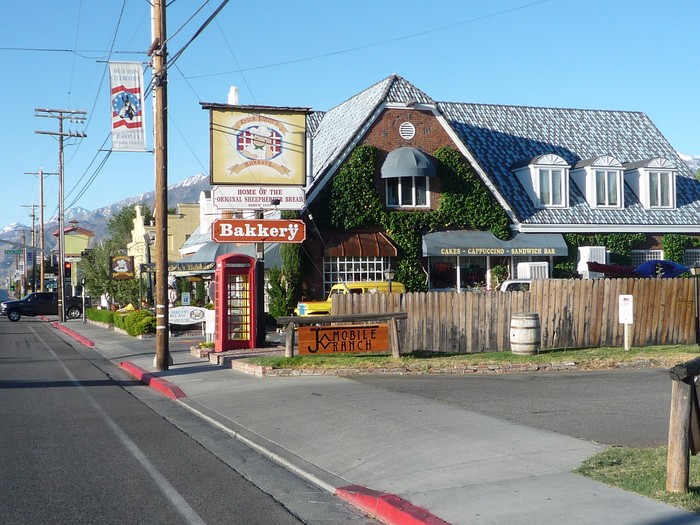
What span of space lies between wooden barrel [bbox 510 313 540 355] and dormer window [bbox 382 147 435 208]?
42.3 ft

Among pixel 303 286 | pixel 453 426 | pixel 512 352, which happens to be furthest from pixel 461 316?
pixel 303 286

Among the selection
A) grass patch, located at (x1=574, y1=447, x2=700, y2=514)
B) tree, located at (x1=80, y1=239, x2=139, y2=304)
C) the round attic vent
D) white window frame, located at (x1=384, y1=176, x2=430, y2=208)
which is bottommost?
grass patch, located at (x1=574, y1=447, x2=700, y2=514)

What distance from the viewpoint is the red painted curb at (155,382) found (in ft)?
52.9

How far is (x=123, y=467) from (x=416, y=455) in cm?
332

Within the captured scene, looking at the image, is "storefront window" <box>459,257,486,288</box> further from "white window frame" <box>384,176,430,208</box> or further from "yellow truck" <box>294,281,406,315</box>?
"yellow truck" <box>294,281,406,315</box>

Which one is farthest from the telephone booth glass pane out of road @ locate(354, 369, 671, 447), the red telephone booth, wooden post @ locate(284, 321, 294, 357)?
road @ locate(354, 369, 671, 447)

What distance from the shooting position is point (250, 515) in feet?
24.8

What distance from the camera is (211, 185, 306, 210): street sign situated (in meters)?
24.0

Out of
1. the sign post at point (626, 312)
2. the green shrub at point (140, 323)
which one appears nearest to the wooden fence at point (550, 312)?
the sign post at point (626, 312)

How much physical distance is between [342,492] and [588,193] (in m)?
29.8

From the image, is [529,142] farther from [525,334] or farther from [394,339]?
[394,339]

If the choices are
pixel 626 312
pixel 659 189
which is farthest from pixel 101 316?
pixel 626 312

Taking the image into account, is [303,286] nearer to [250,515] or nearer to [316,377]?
[316,377]

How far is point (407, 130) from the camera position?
107ft
